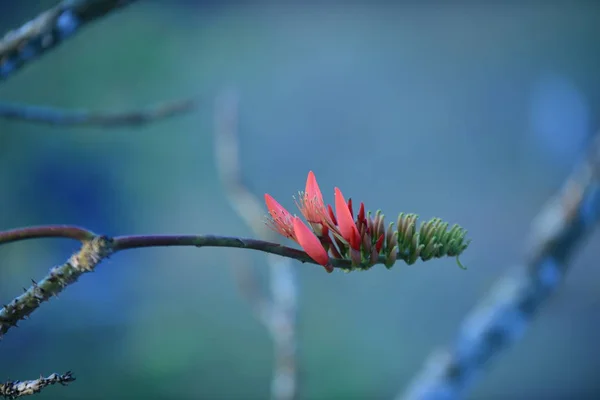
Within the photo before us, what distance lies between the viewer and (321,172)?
10.5 feet

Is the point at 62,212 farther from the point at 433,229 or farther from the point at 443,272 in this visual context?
the point at 433,229

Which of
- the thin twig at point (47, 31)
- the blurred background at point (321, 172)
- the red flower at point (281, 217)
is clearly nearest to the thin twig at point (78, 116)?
the thin twig at point (47, 31)

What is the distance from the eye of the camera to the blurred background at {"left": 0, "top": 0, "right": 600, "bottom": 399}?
3.10 m

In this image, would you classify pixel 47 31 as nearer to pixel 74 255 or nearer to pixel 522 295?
pixel 74 255

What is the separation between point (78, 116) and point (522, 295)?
0.68 metres

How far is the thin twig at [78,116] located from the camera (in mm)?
596

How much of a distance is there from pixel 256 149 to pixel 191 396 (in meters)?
1.36

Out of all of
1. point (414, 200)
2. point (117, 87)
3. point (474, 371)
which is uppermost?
point (117, 87)

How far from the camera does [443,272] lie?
326cm

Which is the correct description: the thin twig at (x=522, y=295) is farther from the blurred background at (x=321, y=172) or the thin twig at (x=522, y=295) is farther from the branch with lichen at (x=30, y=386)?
the blurred background at (x=321, y=172)

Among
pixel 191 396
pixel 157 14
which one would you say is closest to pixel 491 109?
pixel 157 14

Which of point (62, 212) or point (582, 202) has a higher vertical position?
point (62, 212)

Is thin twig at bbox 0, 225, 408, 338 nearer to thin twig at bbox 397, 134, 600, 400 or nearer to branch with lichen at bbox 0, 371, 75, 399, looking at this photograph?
branch with lichen at bbox 0, 371, 75, 399

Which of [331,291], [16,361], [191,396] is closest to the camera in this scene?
[16,361]
